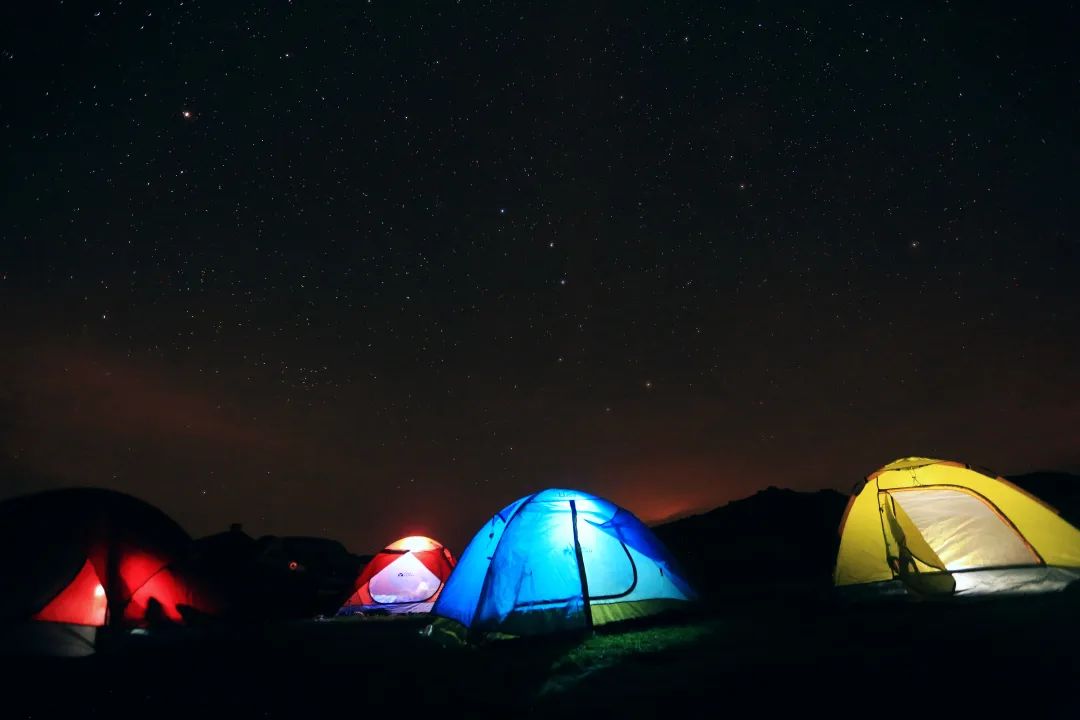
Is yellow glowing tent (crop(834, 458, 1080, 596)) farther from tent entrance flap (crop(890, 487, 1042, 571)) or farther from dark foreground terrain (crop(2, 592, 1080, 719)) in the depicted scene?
dark foreground terrain (crop(2, 592, 1080, 719))

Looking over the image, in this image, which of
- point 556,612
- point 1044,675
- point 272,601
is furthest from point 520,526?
point 272,601

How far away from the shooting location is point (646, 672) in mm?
5395

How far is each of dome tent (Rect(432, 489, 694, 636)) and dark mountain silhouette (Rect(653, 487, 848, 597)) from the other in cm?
101

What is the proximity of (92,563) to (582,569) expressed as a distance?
289 inches

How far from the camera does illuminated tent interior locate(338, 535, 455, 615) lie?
14.3m

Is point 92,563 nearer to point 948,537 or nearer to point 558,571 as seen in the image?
point 558,571

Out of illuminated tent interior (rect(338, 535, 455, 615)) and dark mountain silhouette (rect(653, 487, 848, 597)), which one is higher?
illuminated tent interior (rect(338, 535, 455, 615))

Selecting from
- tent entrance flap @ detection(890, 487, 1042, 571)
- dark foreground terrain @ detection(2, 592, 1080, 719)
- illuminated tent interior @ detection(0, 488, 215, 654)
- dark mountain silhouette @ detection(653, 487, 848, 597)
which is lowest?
dark mountain silhouette @ detection(653, 487, 848, 597)

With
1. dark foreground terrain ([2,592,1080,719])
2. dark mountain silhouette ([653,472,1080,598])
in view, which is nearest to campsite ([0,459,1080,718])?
dark foreground terrain ([2,592,1080,719])

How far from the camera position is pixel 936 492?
984 centimetres

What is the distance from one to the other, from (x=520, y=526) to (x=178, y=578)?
6.09 meters

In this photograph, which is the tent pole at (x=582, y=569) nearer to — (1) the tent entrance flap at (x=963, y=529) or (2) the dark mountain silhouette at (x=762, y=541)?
(2) the dark mountain silhouette at (x=762, y=541)

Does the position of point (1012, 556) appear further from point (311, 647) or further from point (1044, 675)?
→ point (311, 647)

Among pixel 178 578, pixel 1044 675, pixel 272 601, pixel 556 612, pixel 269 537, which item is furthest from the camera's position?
pixel 269 537
